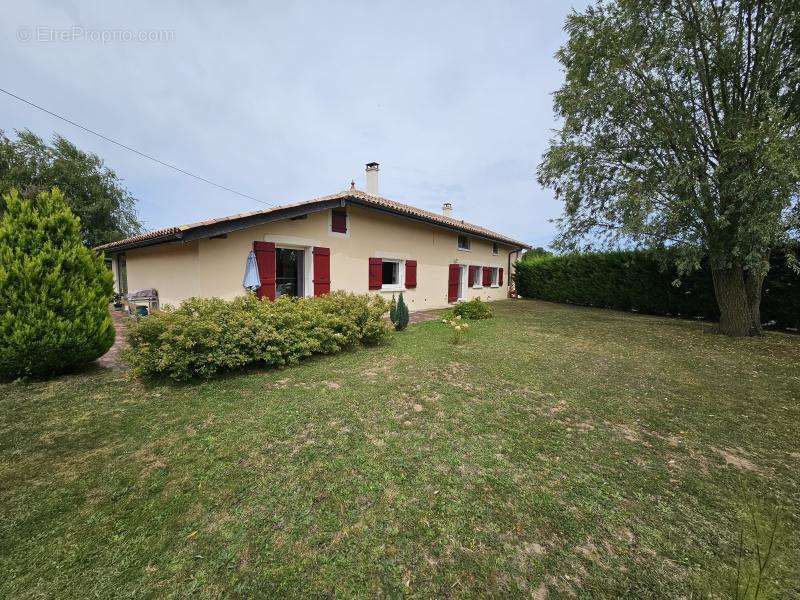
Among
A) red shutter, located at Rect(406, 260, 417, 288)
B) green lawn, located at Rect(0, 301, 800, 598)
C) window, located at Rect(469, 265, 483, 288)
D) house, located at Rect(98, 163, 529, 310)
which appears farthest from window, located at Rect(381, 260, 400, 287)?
green lawn, located at Rect(0, 301, 800, 598)

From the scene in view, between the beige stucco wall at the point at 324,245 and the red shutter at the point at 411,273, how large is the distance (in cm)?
25

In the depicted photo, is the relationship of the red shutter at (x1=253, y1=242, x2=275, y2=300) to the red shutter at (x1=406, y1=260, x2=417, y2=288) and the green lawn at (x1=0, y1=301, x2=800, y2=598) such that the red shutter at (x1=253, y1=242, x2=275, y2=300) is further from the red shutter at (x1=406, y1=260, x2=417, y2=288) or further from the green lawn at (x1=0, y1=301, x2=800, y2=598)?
the red shutter at (x1=406, y1=260, x2=417, y2=288)

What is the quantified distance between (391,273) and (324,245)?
12.1 feet

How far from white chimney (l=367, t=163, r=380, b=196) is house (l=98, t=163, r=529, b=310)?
0.14ft

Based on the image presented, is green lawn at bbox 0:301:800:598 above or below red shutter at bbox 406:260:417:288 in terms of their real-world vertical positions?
below

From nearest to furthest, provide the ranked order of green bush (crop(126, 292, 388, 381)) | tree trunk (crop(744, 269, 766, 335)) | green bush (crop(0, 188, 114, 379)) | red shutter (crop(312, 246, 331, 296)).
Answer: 1. green bush (crop(0, 188, 114, 379))
2. green bush (crop(126, 292, 388, 381))
3. tree trunk (crop(744, 269, 766, 335))
4. red shutter (crop(312, 246, 331, 296))

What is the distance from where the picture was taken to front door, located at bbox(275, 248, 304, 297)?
913 cm

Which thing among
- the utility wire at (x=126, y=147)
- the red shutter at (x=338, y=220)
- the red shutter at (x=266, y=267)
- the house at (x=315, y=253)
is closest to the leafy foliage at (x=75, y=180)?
the utility wire at (x=126, y=147)

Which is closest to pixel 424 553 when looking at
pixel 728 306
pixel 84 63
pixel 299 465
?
pixel 299 465

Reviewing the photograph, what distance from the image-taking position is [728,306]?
8.31 m

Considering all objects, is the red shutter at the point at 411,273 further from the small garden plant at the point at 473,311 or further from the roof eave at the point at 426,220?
the small garden plant at the point at 473,311

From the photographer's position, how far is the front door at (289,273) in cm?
913

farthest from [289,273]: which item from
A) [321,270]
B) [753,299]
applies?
[753,299]

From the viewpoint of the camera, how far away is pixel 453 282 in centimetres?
1449
